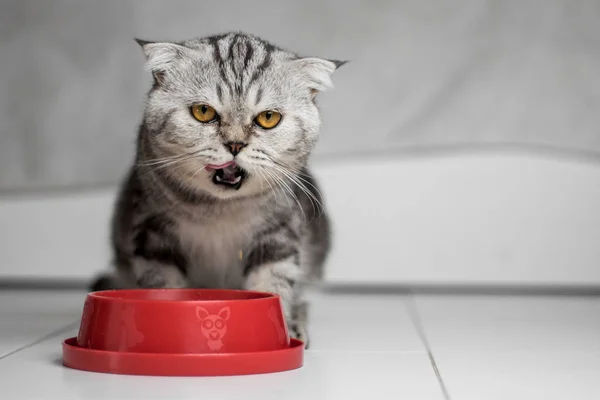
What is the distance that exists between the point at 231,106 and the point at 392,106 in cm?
139

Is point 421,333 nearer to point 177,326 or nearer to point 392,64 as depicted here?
point 177,326

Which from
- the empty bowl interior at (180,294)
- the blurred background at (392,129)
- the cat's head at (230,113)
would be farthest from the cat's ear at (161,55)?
the blurred background at (392,129)

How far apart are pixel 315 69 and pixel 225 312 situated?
0.72m

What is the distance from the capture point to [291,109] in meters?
1.85

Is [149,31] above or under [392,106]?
above

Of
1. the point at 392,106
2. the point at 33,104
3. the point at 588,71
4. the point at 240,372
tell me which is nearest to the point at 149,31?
the point at 33,104

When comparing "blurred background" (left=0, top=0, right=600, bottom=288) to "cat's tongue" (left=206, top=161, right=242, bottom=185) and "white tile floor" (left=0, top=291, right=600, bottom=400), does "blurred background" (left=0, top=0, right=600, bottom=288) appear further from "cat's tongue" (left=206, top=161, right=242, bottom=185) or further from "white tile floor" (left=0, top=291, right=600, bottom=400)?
"cat's tongue" (left=206, top=161, right=242, bottom=185)

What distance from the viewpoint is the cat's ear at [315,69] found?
1.91m

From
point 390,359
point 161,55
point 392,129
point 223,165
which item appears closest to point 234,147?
point 223,165

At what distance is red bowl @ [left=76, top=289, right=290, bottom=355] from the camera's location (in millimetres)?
1382

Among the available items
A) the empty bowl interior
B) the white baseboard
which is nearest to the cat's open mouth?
the empty bowl interior

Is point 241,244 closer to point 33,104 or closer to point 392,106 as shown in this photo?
point 392,106

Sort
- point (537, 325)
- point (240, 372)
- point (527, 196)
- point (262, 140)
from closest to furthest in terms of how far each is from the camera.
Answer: point (240, 372), point (262, 140), point (537, 325), point (527, 196)

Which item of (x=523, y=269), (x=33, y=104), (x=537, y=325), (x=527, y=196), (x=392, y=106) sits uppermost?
(x=33, y=104)
